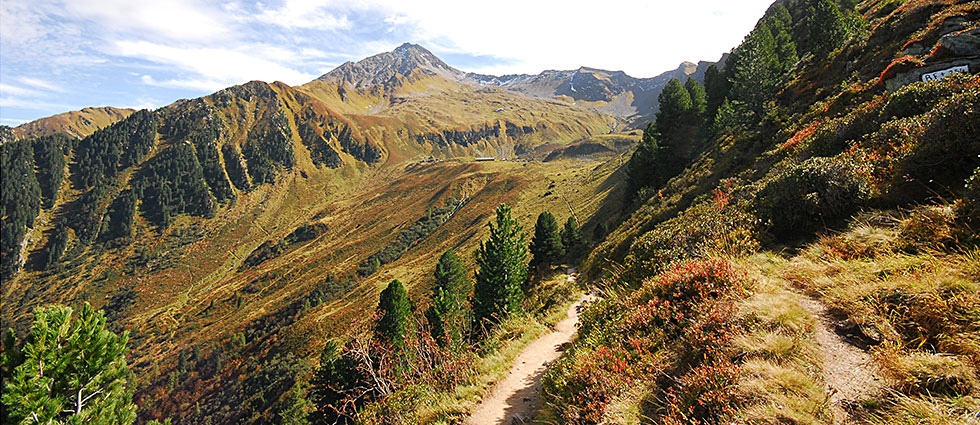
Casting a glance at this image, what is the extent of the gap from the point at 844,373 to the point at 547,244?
43.1 m

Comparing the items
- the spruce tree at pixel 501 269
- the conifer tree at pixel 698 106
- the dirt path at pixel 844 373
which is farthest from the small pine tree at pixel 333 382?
the conifer tree at pixel 698 106

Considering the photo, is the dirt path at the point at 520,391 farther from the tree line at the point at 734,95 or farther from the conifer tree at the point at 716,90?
the conifer tree at the point at 716,90

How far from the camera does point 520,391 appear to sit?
9.14m

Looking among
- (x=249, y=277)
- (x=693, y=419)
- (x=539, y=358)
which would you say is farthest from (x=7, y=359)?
(x=249, y=277)

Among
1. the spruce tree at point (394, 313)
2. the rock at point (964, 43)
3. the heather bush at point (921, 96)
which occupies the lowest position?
the spruce tree at point (394, 313)

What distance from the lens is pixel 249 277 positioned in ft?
548

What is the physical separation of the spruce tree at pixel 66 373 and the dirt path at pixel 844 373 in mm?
24833

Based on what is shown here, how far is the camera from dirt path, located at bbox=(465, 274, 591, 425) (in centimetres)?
803

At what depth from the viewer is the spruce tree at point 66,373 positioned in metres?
14.3

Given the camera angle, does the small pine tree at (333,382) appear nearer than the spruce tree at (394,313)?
Yes

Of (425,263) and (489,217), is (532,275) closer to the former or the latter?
(425,263)

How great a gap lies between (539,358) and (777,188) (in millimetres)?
8645

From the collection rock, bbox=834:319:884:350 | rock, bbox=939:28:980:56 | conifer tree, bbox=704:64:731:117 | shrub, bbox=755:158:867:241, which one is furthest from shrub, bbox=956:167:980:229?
conifer tree, bbox=704:64:731:117

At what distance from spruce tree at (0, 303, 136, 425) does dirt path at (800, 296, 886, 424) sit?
24.8 metres
